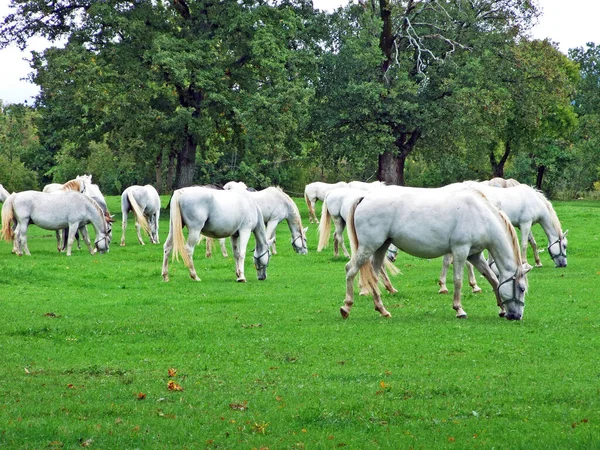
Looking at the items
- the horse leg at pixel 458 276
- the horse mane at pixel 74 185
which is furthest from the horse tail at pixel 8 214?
the horse leg at pixel 458 276

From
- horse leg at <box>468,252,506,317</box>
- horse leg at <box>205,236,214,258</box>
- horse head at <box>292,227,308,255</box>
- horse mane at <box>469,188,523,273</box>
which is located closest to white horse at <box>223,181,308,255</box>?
horse head at <box>292,227,308,255</box>

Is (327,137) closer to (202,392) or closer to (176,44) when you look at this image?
(176,44)

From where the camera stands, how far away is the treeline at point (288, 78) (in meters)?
38.8

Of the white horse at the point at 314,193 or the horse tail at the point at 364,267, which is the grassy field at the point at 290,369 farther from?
the white horse at the point at 314,193

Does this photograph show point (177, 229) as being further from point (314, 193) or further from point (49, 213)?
point (314, 193)

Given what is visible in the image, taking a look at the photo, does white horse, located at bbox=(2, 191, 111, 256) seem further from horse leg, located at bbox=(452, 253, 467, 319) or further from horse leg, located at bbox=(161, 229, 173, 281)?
horse leg, located at bbox=(452, 253, 467, 319)

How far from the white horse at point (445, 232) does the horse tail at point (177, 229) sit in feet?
18.9

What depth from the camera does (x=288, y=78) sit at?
41.3 m

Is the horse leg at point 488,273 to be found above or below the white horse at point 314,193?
below

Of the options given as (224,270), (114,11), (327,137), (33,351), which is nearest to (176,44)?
(114,11)

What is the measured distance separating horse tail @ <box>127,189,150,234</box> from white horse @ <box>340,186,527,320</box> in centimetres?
1510

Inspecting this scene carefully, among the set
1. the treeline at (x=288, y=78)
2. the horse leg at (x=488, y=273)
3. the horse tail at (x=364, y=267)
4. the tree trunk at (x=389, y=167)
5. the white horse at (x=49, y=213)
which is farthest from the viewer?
the tree trunk at (x=389, y=167)

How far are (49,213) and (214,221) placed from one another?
8.51m

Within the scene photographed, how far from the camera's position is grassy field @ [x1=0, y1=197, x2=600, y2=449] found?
7.32m
